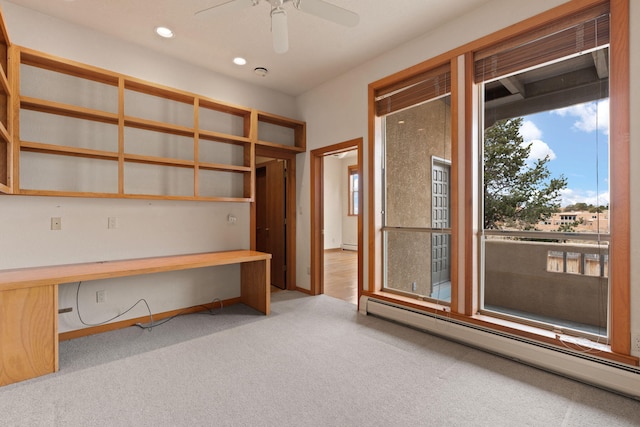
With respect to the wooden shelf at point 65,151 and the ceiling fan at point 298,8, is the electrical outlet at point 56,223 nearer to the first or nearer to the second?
the wooden shelf at point 65,151

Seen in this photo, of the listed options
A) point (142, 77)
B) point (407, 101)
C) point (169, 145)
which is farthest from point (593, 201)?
point (142, 77)

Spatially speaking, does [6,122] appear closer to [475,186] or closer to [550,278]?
[475,186]

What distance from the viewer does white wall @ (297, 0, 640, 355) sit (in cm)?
201

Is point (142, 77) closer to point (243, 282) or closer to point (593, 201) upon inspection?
point (243, 282)

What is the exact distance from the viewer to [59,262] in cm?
282

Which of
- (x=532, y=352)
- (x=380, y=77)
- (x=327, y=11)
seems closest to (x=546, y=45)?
(x=380, y=77)

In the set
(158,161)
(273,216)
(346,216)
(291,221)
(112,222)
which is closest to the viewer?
(112,222)

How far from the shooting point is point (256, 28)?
2975mm

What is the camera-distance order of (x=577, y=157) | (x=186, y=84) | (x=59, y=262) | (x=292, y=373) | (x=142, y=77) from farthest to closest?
(x=186, y=84)
(x=142, y=77)
(x=59, y=262)
(x=577, y=157)
(x=292, y=373)

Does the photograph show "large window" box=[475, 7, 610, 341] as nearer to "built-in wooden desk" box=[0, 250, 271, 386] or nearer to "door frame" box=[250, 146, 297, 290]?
"door frame" box=[250, 146, 297, 290]

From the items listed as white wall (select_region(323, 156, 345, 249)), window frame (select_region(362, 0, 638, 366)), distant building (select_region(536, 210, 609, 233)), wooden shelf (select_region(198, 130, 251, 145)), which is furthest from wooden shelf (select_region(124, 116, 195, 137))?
white wall (select_region(323, 156, 345, 249))

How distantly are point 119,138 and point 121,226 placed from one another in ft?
2.94

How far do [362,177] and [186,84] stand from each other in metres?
2.39

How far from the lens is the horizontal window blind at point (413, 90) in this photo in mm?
3033
